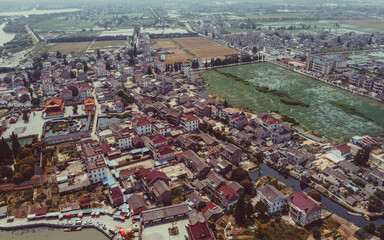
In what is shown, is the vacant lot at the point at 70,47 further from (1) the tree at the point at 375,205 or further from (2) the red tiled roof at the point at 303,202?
(1) the tree at the point at 375,205

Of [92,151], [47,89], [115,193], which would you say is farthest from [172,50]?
[115,193]

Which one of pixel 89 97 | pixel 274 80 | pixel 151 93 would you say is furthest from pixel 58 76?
pixel 274 80

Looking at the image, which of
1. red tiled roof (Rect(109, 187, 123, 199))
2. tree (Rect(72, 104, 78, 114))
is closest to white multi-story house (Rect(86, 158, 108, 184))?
red tiled roof (Rect(109, 187, 123, 199))

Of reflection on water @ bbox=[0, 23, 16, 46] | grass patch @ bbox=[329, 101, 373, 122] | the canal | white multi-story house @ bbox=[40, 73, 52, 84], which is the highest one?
reflection on water @ bbox=[0, 23, 16, 46]

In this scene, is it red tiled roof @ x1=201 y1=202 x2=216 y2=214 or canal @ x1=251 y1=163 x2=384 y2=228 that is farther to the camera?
red tiled roof @ x1=201 y1=202 x2=216 y2=214

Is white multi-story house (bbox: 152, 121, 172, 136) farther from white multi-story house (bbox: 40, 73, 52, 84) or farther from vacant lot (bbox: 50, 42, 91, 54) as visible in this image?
vacant lot (bbox: 50, 42, 91, 54)

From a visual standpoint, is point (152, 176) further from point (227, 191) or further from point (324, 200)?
point (324, 200)
